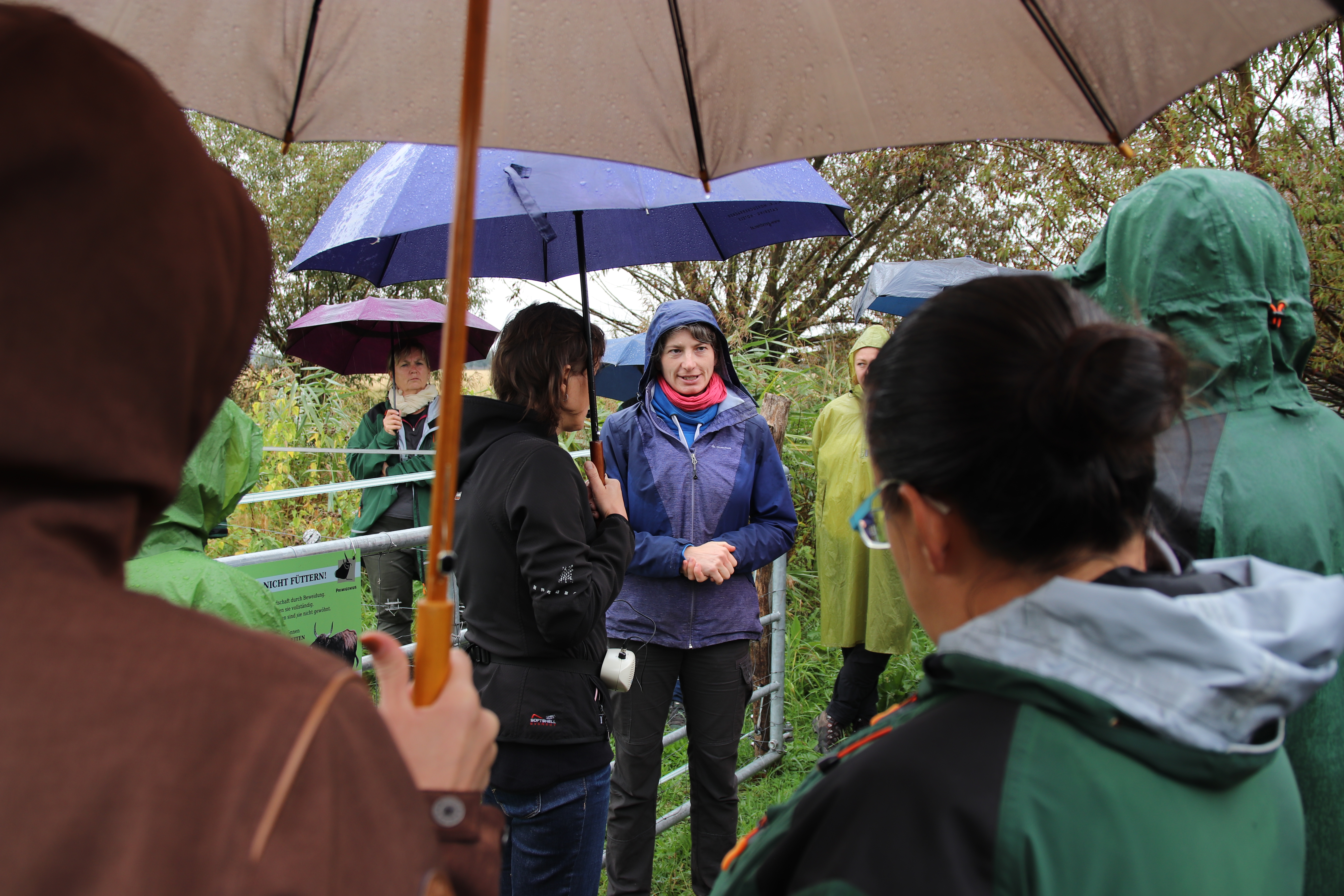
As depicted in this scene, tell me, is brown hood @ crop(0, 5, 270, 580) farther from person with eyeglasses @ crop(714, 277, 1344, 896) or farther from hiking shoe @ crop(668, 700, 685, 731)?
hiking shoe @ crop(668, 700, 685, 731)

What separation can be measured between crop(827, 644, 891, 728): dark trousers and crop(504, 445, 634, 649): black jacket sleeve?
2773mm

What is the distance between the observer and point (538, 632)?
2.33m

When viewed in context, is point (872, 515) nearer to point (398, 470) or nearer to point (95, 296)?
point (95, 296)

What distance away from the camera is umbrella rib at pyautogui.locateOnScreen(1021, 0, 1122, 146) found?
1561 mm

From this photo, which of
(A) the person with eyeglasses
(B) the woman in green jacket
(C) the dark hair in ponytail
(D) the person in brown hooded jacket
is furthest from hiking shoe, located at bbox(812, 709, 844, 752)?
(D) the person in brown hooded jacket

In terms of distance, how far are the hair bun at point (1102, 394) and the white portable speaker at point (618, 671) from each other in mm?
1717

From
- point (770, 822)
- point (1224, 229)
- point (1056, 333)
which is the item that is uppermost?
point (1224, 229)

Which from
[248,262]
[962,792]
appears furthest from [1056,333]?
[248,262]

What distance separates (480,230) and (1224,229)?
2.42 m

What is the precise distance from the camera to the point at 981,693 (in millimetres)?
969

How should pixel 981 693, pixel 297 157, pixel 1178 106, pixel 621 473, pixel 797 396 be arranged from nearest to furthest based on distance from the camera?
pixel 981 693
pixel 621 473
pixel 1178 106
pixel 797 396
pixel 297 157

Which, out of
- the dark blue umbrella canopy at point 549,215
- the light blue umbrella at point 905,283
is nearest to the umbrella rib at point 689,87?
the dark blue umbrella canopy at point 549,215

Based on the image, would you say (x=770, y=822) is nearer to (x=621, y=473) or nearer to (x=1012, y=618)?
(x=1012, y=618)

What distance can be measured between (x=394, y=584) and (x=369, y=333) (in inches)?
75.0
